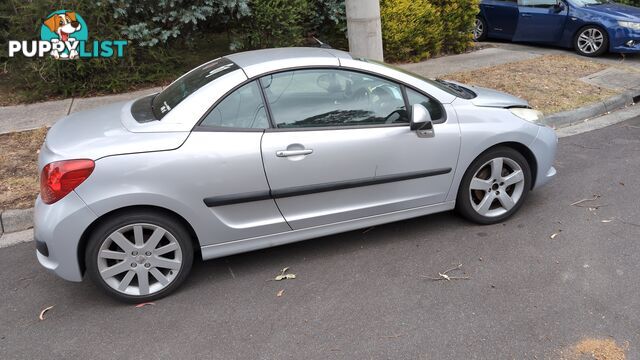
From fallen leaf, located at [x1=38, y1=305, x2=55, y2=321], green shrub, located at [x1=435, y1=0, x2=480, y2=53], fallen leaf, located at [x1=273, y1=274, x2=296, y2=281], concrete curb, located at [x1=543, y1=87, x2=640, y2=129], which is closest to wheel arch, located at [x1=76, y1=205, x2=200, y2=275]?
fallen leaf, located at [x1=38, y1=305, x2=55, y2=321]

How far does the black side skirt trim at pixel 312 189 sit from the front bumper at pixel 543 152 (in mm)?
840

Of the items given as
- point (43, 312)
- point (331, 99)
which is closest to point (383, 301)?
point (331, 99)

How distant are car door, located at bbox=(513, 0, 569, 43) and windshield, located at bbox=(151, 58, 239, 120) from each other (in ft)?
27.8

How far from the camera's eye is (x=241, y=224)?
3547 millimetres

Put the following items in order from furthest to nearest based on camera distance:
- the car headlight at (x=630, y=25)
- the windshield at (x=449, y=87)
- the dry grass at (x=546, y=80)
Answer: the car headlight at (x=630, y=25)
the dry grass at (x=546, y=80)
the windshield at (x=449, y=87)

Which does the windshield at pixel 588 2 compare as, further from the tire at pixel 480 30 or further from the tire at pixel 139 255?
the tire at pixel 139 255

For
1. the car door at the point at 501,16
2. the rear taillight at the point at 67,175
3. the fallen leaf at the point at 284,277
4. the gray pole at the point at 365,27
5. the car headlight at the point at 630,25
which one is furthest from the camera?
the car door at the point at 501,16

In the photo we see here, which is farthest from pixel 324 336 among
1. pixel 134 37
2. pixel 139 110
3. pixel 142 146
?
pixel 134 37

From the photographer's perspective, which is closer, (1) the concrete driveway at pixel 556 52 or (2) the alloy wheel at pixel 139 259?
(2) the alloy wheel at pixel 139 259

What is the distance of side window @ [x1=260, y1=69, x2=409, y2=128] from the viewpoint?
3.59 meters

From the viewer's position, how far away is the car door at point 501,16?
10852 millimetres

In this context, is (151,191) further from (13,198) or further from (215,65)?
(13,198)

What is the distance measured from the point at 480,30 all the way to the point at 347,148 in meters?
9.23

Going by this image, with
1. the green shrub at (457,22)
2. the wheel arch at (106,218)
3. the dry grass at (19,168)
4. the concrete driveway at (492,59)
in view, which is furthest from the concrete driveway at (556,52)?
the wheel arch at (106,218)
